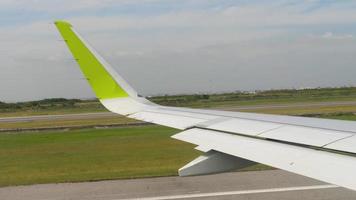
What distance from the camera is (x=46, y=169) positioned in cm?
1207

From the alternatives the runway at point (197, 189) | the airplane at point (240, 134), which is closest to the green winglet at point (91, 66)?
the airplane at point (240, 134)

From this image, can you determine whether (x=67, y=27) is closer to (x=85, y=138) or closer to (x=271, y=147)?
(x=271, y=147)

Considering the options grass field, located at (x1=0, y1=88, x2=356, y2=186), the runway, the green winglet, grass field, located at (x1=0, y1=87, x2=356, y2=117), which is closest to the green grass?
grass field, located at (x1=0, y1=88, x2=356, y2=186)

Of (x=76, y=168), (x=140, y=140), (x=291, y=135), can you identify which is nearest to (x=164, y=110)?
(x=291, y=135)

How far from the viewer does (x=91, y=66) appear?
6.29 m

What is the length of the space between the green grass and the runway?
32.8 inches

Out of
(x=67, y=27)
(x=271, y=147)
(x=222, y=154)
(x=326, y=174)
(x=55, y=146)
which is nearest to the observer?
(x=326, y=174)

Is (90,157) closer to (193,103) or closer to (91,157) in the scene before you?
(91,157)

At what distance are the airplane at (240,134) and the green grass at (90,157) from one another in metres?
A: 4.15

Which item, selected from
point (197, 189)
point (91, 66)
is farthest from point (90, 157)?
point (91, 66)

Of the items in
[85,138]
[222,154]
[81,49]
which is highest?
[81,49]

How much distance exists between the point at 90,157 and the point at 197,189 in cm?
615

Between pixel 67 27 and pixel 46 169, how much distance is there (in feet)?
22.8

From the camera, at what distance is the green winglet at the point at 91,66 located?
6031 mm
